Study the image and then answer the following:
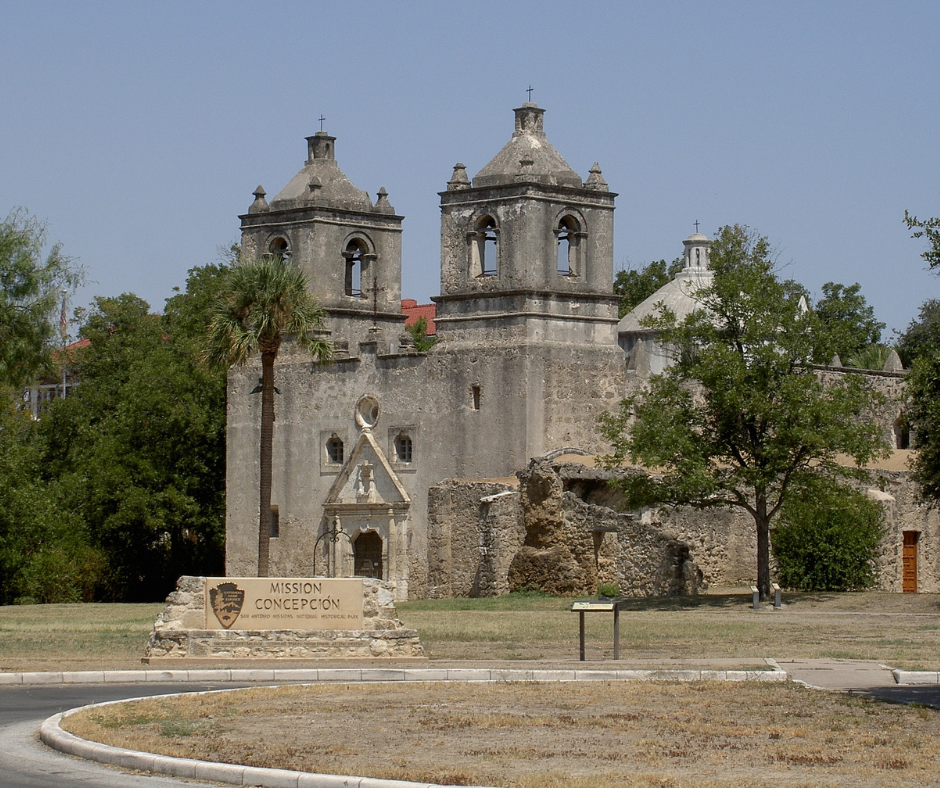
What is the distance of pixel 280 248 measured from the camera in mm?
49812

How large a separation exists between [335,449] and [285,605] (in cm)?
2544

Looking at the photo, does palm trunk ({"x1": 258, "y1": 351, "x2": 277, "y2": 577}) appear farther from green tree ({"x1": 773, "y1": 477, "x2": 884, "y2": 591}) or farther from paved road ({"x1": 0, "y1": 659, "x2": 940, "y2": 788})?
paved road ({"x1": 0, "y1": 659, "x2": 940, "y2": 788})

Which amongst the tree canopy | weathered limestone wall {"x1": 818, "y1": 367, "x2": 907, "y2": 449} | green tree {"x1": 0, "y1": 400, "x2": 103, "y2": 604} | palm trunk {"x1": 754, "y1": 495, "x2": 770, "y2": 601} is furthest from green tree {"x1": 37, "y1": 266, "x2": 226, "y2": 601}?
palm trunk {"x1": 754, "y1": 495, "x2": 770, "y2": 601}

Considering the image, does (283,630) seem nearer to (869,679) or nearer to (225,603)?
(225,603)

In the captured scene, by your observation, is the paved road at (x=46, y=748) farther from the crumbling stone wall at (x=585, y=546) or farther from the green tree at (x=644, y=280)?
the green tree at (x=644, y=280)

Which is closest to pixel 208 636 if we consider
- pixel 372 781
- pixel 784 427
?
pixel 372 781

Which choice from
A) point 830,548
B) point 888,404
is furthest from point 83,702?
point 888,404

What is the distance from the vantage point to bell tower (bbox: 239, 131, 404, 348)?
4881 centimetres

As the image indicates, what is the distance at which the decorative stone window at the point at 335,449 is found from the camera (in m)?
47.3

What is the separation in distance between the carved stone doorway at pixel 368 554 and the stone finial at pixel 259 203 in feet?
33.5

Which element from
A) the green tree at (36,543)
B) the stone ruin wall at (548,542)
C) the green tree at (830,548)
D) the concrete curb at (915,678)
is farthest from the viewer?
the green tree at (36,543)

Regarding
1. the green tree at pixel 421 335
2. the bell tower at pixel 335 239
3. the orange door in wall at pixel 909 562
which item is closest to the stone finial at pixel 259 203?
the bell tower at pixel 335 239

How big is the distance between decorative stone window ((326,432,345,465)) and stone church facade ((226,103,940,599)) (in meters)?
0.18

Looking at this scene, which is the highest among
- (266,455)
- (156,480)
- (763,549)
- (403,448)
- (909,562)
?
(403,448)
